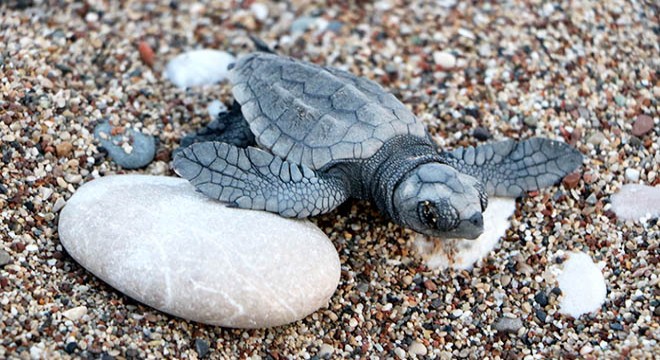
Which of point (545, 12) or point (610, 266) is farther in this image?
point (545, 12)

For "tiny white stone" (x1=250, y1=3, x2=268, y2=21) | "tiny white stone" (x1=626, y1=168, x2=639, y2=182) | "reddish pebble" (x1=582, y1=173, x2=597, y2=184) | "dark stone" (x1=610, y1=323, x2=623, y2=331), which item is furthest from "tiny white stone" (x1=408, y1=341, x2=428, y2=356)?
"tiny white stone" (x1=250, y1=3, x2=268, y2=21)

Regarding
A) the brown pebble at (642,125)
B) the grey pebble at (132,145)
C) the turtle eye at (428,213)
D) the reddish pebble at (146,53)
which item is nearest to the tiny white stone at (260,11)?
the reddish pebble at (146,53)

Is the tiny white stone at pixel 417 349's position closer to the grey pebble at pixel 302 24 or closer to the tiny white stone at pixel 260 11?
the grey pebble at pixel 302 24

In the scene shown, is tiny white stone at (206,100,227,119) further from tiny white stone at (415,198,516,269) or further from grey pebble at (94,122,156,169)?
tiny white stone at (415,198,516,269)

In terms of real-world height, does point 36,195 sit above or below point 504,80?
below

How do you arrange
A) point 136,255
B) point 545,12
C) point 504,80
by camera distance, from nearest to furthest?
point 136,255 < point 504,80 < point 545,12

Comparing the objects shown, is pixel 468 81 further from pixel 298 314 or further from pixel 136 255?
pixel 136 255

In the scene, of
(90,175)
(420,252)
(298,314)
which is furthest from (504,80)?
(90,175)
